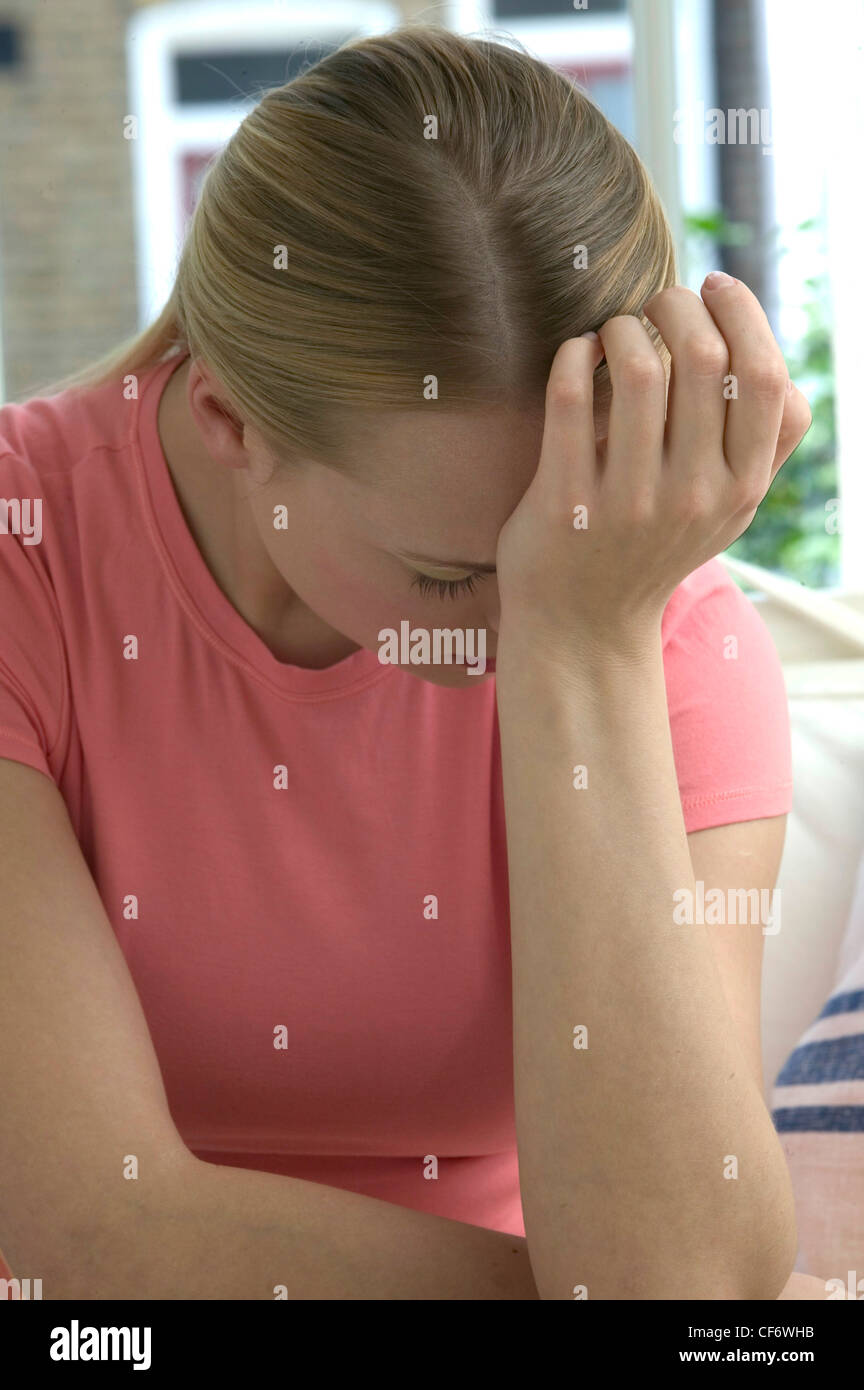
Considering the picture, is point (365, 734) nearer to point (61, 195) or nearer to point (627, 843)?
point (627, 843)

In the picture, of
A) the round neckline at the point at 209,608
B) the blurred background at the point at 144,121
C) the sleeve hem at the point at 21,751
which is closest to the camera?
the sleeve hem at the point at 21,751

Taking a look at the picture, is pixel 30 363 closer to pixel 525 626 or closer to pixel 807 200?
pixel 807 200

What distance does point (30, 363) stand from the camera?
5.65 m

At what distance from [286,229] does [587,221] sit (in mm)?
166

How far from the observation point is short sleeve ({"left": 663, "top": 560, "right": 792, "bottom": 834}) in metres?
0.94

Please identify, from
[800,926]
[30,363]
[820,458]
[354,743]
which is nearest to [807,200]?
[820,458]

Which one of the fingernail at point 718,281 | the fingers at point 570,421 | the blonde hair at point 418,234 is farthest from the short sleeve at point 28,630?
the fingernail at point 718,281

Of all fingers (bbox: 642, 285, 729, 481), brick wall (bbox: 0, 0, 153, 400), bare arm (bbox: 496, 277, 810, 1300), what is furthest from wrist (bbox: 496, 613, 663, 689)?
brick wall (bbox: 0, 0, 153, 400)

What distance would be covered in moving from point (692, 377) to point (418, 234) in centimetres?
17

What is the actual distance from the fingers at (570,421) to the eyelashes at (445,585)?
0.10 m

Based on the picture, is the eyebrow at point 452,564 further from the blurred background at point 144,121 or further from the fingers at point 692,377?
the blurred background at point 144,121

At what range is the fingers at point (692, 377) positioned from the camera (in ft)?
2.52

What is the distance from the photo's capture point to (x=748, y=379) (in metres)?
0.78

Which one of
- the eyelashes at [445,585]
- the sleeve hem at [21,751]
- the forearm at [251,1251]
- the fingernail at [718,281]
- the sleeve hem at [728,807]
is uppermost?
the fingernail at [718,281]
